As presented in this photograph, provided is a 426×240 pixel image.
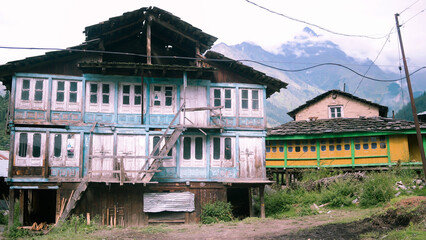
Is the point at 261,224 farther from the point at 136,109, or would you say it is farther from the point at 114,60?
the point at 114,60

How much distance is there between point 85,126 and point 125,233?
255 inches

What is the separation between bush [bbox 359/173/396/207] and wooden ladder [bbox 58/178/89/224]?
602 inches

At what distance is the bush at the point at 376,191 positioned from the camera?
22203 mm

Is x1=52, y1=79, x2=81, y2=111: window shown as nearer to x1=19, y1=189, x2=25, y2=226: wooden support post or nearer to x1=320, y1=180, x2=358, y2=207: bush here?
x1=19, y1=189, x2=25, y2=226: wooden support post

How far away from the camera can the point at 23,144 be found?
833 inches

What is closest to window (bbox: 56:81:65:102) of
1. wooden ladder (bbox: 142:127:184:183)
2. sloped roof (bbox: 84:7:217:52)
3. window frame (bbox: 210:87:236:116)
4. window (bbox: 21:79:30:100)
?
window (bbox: 21:79:30:100)

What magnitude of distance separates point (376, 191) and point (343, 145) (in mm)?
7611

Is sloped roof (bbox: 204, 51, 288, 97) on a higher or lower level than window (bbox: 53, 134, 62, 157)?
higher

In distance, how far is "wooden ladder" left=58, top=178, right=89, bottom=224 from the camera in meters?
20.2

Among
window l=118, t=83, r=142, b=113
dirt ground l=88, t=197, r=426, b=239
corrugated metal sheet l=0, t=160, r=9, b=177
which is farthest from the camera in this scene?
corrugated metal sheet l=0, t=160, r=9, b=177

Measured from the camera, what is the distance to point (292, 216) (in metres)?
23.0

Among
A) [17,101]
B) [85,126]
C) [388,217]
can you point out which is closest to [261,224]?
[388,217]

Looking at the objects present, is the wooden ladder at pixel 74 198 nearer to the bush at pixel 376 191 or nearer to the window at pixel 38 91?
the window at pixel 38 91

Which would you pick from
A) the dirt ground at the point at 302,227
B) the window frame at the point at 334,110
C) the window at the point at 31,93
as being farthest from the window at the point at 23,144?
the window frame at the point at 334,110
